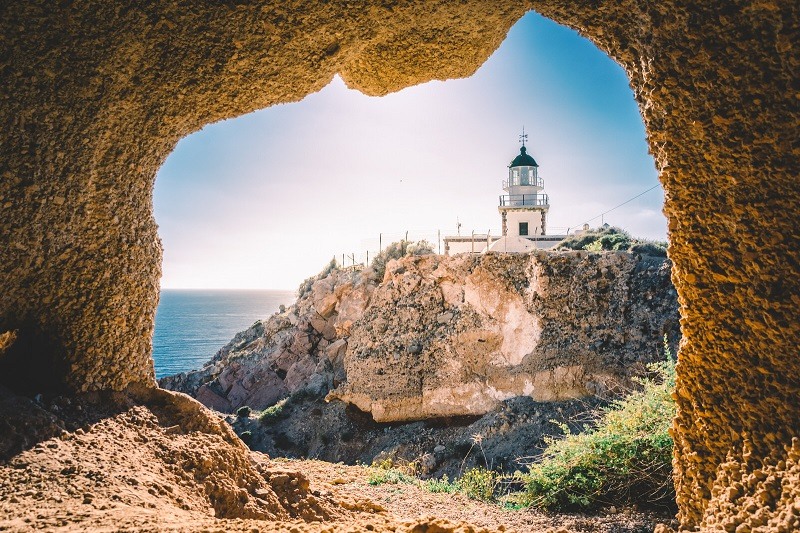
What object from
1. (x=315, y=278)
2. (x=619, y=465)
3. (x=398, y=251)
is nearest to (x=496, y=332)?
(x=398, y=251)

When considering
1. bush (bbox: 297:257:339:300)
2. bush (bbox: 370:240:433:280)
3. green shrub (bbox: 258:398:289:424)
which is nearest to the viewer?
green shrub (bbox: 258:398:289:424)

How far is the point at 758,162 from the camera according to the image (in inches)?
87.1

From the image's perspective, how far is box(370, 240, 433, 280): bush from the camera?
811 inches

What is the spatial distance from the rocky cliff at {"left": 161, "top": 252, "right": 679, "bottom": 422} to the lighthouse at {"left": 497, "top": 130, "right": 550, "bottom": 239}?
52.3ft

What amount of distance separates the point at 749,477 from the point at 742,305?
0.84m

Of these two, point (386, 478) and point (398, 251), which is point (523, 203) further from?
point (386, 478)

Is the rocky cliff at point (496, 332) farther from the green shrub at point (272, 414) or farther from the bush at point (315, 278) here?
the bush at point (315, 278)

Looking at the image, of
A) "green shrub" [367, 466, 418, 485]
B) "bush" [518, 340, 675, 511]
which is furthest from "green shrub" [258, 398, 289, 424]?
"bush" [518, 340, 675, 511]

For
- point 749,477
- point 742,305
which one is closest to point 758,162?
point 742,305

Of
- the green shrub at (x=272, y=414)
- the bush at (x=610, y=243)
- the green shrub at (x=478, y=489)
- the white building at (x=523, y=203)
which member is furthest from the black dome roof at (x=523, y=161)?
the green shrub at (x=478, y=489)

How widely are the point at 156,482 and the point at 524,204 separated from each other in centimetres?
3101

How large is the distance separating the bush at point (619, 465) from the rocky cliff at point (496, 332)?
745 cm

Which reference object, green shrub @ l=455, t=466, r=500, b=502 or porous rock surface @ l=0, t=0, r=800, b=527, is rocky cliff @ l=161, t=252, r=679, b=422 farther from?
porous rock surface @ l=0, t=0, r=800, b=527

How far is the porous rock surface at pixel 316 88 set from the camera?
2.19 m
